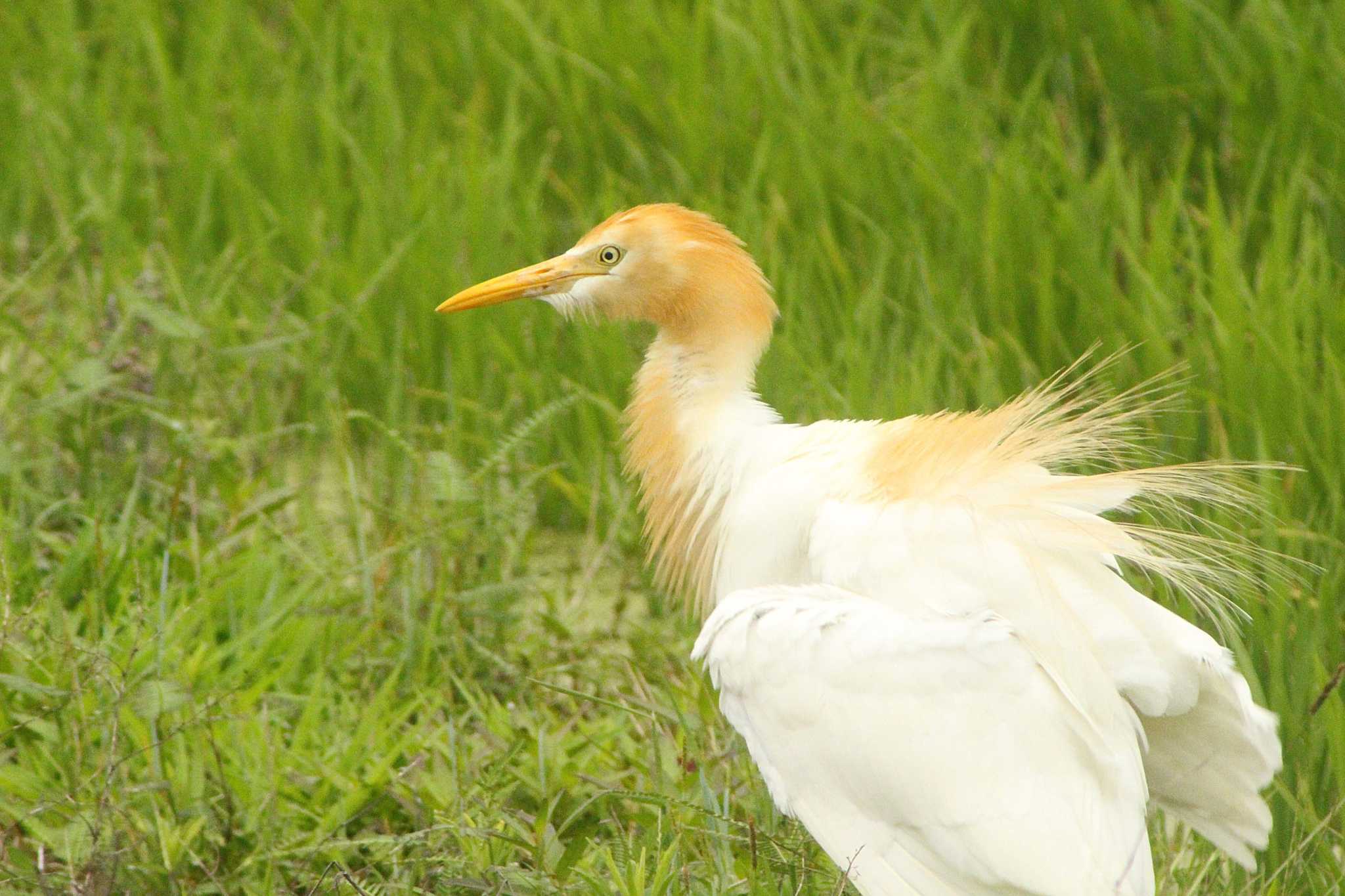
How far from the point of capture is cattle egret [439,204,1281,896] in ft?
7.09

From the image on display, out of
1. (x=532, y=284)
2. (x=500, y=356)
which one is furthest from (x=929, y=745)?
(x=500, y=356)

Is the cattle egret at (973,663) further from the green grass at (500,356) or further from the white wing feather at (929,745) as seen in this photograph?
the green grass at (500,356)

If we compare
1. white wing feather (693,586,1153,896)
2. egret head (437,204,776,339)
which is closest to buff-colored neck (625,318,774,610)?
egret head (437,204,776,339)

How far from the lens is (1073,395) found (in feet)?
12.3

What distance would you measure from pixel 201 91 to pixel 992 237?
7.64 ft

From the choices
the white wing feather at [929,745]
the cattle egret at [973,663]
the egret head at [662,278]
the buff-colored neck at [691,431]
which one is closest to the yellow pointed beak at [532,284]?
the egret head at [662,278]

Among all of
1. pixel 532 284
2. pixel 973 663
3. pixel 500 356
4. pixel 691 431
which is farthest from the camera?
pixel 500 356

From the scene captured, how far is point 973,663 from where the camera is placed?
2.18 metres

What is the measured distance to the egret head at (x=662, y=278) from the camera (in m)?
2.77

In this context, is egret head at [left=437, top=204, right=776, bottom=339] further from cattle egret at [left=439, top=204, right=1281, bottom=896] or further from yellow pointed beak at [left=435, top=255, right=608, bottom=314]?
cattle egret at [left=439, top=204, right=1281, bottom=896]

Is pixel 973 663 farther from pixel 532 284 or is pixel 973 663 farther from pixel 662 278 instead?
pixel 532 284

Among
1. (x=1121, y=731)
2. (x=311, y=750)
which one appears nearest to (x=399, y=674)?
(x=311, y=750)

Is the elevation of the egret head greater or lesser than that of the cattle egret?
greater

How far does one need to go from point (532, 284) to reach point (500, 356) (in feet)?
3.17
